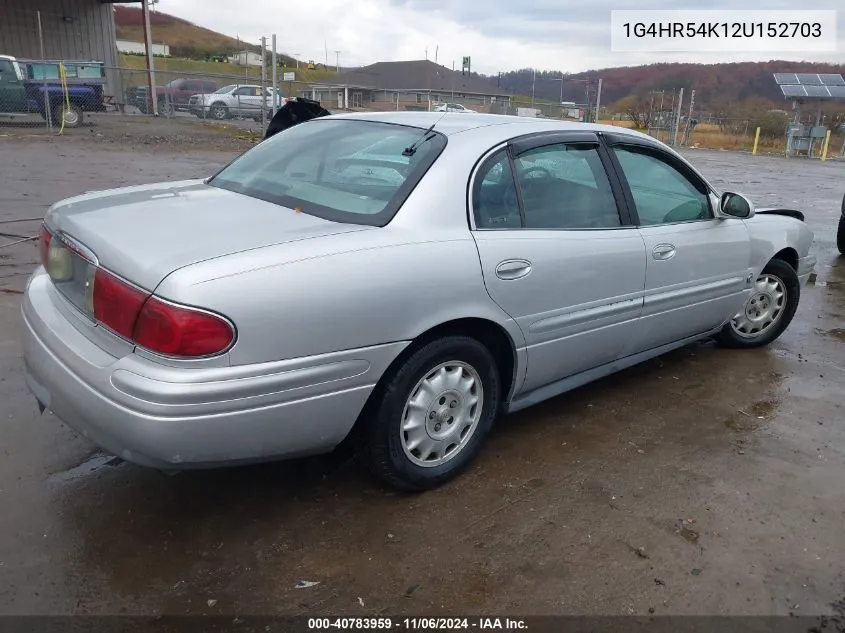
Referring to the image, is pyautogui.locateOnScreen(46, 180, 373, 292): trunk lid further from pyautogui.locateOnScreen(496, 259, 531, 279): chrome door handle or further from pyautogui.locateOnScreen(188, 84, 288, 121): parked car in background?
pyautogui.locateOnScreen(188, 84, 288, 121): parked car in background

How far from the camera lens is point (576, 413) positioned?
372cm

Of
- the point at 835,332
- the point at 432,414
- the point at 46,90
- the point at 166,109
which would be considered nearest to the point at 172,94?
the point at 166,109

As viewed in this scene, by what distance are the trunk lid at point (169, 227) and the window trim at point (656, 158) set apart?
164 centimetres

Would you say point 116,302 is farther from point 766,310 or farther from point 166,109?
point 166,109

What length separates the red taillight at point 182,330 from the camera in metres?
2.10

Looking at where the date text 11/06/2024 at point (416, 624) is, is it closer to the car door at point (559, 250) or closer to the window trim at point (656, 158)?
the car door at point (559, 250)

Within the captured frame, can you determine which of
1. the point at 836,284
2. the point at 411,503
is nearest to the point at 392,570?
the point at 411,503

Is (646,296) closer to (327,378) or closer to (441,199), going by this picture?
(441,199)

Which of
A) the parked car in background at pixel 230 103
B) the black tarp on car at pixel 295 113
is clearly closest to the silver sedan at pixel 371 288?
the black tarp on car at pixel 295 113

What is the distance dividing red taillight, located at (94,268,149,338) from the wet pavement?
0.83 meters

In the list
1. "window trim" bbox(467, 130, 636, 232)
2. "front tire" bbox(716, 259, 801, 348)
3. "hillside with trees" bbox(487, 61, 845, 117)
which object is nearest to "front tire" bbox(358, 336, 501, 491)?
"window trim" bbox(467, 130, 636, 232)

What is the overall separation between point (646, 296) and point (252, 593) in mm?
2390

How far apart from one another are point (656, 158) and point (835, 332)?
2.58 metres

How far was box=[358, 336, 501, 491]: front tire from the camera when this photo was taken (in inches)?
102
